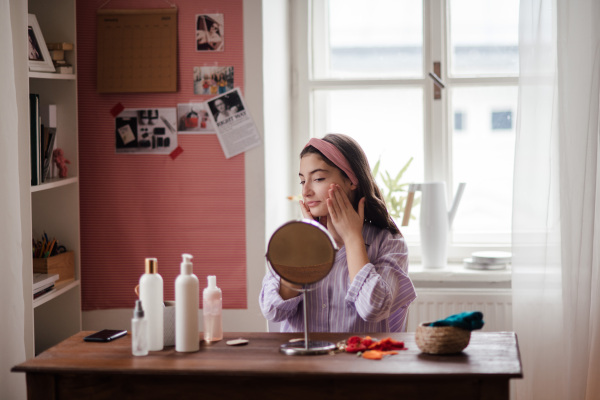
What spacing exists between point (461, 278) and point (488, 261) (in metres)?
0.14

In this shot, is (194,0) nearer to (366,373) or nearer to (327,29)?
(327,29)

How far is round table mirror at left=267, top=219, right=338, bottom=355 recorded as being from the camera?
1.62 m

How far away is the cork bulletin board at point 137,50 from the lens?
274 centimetres

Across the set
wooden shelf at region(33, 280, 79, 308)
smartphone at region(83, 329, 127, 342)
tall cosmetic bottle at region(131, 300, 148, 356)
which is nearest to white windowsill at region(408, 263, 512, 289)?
wooden shelf at region(33, 280, 79, 308)

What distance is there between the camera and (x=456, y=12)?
3150mm

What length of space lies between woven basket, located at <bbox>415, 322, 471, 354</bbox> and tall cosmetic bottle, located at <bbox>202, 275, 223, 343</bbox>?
0.48m

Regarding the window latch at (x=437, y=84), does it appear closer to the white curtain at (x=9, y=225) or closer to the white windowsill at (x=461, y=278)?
the white windowsill at (x=461, y=278)

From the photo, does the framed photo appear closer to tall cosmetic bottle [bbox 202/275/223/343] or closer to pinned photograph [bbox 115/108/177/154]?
pinned photograph [bbox 115/108/177/154]

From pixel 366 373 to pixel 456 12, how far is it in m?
2.15

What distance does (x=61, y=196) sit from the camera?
268cm

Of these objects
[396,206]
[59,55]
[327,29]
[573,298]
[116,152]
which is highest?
[327,29]

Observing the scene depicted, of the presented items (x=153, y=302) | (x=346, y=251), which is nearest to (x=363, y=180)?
(x=346, y=251)

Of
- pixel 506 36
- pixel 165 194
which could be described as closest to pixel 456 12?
pixel 506 36

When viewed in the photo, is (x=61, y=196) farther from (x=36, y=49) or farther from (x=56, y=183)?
(x=36, y=49)
